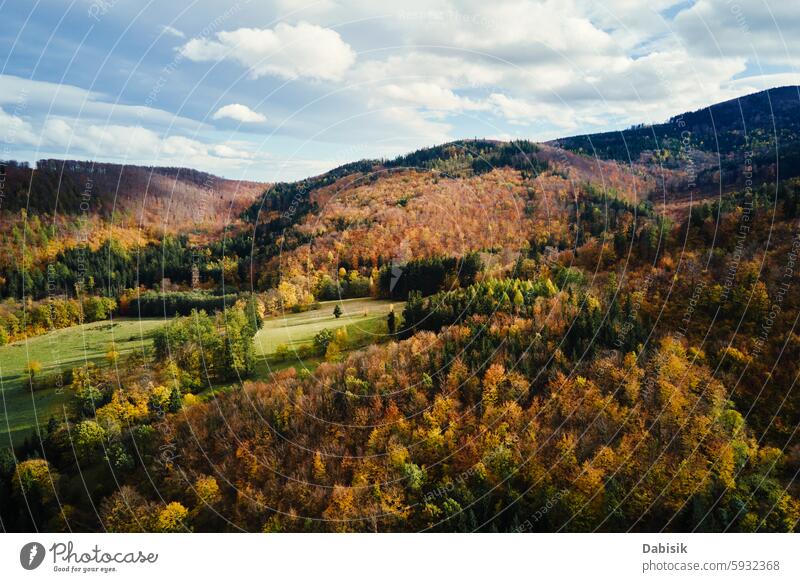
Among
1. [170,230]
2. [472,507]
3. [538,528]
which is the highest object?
[170,230]

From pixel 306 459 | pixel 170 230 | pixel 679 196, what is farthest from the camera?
pixel 679 196

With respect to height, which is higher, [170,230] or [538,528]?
[170,230]

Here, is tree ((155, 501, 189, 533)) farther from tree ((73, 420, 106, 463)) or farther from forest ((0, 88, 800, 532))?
tree ((73, 420, 106, 463))

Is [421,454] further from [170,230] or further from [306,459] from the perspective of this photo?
[170,230]

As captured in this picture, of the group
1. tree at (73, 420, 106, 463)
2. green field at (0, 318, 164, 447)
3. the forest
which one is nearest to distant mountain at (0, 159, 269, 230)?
the forest

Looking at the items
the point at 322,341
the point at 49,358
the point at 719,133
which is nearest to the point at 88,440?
the point at 49,358
